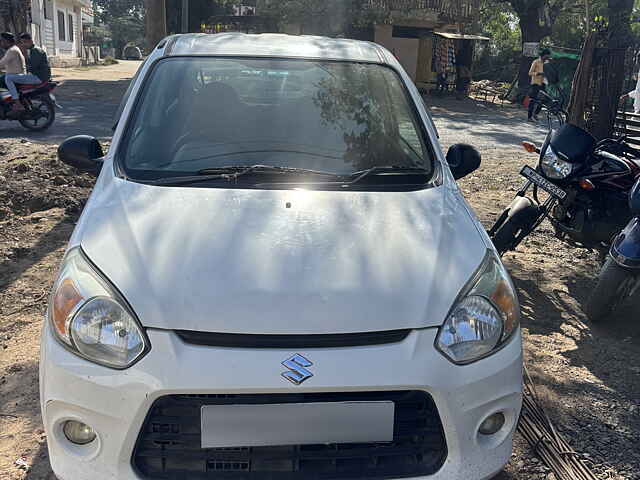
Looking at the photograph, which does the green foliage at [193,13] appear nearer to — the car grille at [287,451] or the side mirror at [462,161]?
the side mirror at [462,161]

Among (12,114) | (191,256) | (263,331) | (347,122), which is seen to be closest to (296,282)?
(263,331)

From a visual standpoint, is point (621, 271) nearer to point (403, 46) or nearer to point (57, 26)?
point (403, 46)

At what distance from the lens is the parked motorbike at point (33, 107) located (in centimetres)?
998

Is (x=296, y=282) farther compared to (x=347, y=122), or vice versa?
(x=347, y=122)

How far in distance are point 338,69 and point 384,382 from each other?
82.8 inches

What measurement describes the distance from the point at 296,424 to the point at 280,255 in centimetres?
61

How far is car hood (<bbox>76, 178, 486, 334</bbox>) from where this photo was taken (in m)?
2.01

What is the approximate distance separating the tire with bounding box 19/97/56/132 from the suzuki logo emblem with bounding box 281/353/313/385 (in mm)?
9758

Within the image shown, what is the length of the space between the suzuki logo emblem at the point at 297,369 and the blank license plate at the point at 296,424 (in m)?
0.08

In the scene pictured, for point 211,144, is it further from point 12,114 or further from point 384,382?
point 12,114

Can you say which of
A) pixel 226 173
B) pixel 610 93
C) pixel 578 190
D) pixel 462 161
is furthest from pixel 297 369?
pixel 610 93

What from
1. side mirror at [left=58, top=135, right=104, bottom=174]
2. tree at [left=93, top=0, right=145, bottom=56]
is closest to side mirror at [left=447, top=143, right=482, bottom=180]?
side mirror at [left=58, top=135, right=104, bottom=174]

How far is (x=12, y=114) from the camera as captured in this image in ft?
32.8

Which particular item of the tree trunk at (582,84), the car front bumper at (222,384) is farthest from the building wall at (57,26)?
the car front bumper at (222,384)
